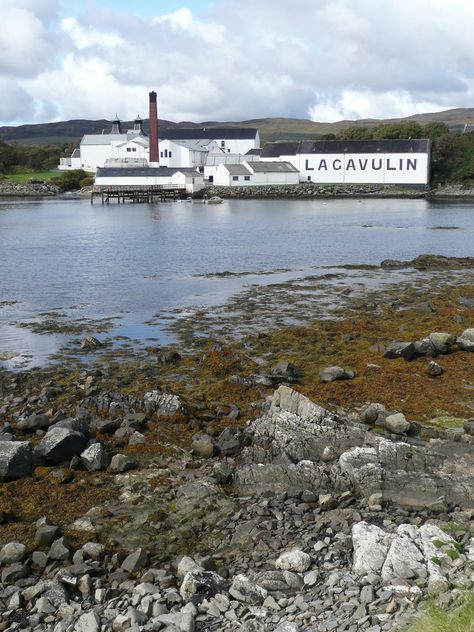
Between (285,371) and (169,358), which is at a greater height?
(285,371)

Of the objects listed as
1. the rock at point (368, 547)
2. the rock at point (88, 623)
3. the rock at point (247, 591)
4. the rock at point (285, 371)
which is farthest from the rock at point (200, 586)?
the rock at point (285, 371)

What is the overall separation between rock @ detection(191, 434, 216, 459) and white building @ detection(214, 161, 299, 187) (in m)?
105

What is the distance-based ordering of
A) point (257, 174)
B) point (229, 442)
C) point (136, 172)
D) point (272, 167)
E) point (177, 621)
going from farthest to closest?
point (136, 172) → point (272, 167) → point (257, 174) → point (229, 442) → point (177, 621)

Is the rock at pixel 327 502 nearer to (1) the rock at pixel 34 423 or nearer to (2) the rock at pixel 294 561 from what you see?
(2) the rock at pixel 294 561

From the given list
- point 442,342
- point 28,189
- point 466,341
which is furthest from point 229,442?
point 28,189

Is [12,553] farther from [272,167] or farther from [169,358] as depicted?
[272,167]

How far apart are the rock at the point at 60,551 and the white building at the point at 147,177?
10622 cm

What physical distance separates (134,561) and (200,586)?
1.02 metres

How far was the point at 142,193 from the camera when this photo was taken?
4166 inches

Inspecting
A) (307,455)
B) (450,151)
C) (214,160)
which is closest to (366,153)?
(450,151)

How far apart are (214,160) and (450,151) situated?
→ 1662 inches

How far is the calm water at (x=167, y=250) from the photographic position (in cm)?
2428

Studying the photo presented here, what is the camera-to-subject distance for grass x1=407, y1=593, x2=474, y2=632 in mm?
5184

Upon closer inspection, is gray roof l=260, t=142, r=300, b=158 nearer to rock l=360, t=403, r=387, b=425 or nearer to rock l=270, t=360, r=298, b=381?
rock l=270, t=360, r=298, b=381
